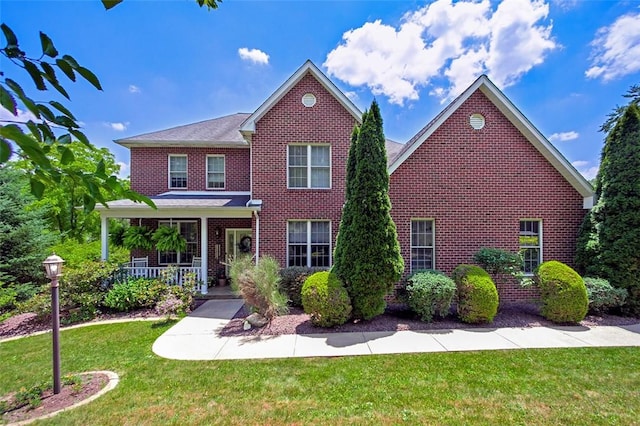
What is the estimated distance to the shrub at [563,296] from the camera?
23.9 feet

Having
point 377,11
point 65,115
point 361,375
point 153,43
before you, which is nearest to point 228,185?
point 153,43

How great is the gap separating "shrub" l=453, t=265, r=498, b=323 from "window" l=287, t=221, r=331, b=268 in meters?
4.69

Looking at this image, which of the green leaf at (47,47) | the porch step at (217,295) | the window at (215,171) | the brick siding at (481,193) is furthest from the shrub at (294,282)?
the green leaf at (47,47)

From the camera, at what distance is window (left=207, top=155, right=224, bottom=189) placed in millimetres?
12977

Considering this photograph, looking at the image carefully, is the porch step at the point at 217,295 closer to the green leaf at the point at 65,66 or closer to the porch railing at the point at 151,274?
the porch railing at the point at 151,274

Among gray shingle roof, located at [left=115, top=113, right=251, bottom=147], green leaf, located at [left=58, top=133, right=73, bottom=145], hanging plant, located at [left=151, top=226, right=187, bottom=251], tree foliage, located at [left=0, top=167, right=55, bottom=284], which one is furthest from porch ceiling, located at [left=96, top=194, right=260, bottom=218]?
green leaf, located at [left=58, top=133, right=73, bottom=145]

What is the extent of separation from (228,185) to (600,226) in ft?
42.3

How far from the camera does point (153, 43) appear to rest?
7527 mm

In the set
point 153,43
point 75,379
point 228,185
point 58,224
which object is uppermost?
point 153,43

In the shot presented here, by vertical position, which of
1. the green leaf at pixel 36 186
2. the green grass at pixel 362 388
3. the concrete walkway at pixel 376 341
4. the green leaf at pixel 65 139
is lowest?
the concrete walkway at pixel 376 341

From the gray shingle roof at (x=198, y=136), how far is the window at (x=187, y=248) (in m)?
3.46

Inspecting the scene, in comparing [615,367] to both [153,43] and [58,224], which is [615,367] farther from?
[58,224]

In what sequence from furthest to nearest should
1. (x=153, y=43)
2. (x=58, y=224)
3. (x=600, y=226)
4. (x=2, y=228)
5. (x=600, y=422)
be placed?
1. (x=58, y=224)
2. (x=2, y=228)
3. (x=600, y=226)
4. (x=153, y=43)
5. (x=600, y=422)

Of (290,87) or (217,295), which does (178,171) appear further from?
(290,87)
